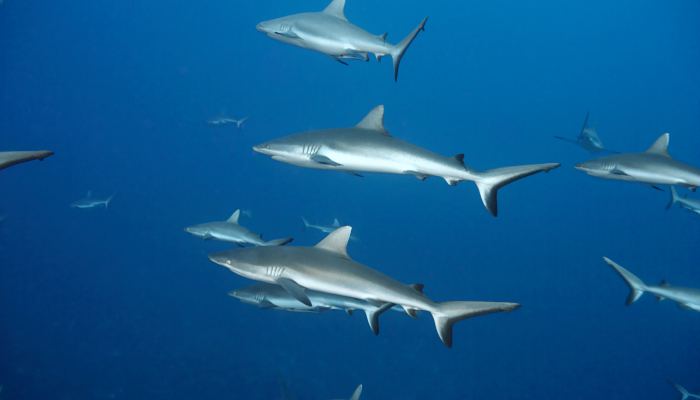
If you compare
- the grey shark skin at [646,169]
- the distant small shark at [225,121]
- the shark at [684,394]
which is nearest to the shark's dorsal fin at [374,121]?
the grey shark skin at [646,169]

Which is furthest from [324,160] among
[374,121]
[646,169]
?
[646,169]

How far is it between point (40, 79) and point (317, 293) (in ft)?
321

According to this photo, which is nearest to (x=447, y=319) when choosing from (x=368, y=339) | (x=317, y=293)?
(x=317, y=293)

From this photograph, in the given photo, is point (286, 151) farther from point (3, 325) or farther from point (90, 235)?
point (90, 235)

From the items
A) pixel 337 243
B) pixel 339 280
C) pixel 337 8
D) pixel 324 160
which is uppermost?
pixel 337 8

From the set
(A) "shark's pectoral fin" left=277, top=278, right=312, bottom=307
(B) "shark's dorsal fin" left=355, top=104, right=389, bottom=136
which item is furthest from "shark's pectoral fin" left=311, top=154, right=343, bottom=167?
(A) "shark's pectoral fin" left=277, top=278, right=312, bottom=307

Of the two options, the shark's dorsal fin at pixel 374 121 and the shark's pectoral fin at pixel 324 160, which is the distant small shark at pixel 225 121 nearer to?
the shark's dorsal fin at pixel 374 121

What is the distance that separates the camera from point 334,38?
20.8ft

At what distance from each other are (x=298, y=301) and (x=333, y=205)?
57.2 m

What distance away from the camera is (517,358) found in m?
25.0

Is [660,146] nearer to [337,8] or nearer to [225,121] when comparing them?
[337,8]

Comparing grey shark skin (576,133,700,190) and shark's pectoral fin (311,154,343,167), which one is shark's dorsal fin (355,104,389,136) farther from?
grey shark skin (576,133,700,190)

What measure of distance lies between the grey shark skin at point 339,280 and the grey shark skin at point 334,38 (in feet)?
10.2

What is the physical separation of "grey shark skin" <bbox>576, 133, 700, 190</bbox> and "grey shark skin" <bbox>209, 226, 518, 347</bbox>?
3513 millimetres
